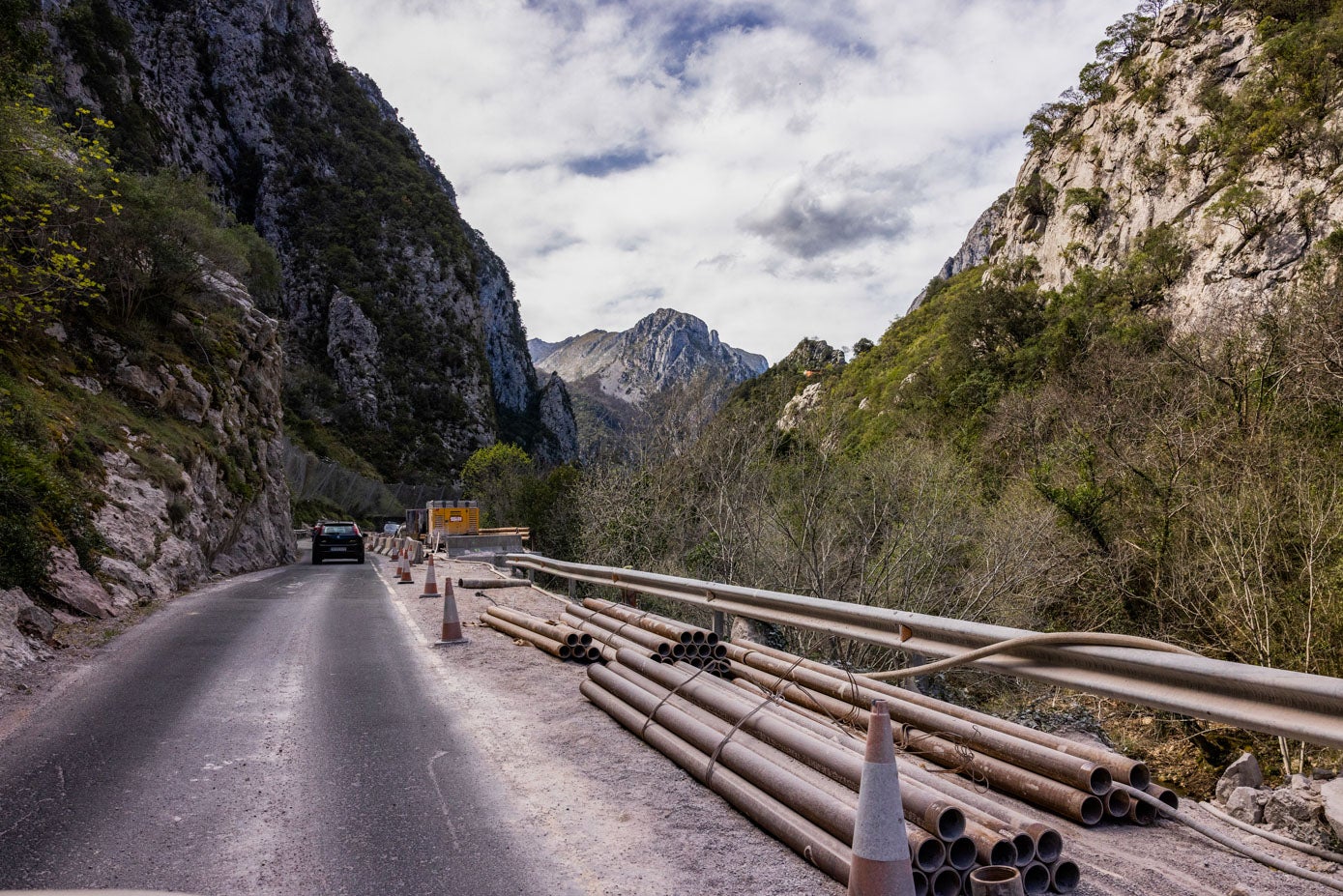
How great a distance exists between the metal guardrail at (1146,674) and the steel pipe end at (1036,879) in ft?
2.49

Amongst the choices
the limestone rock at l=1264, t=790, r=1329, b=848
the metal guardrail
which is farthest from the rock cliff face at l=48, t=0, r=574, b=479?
the limestone rock at l=1264, t=790, r=1329, b=848

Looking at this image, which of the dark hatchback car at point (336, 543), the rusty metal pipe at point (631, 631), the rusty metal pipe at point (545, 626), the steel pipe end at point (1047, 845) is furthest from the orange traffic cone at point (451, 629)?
the dark hatchback car at point (336, 543)

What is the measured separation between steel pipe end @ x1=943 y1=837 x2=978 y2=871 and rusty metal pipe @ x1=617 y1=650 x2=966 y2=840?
0.03 meters

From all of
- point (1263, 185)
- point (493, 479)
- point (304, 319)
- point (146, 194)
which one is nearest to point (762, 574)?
point (146, 194)

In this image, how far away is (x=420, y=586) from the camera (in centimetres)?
1772

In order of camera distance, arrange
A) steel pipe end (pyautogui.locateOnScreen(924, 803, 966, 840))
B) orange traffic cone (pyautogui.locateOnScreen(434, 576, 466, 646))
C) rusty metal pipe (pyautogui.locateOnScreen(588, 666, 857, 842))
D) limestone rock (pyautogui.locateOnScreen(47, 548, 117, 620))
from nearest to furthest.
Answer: steel pipe end (pyautogui.locateOnScreen(924, 803, 966, 840)) < rusty metal pipe (pyautogui.locateOnScreen(588, 666, 857, 842)) < orange traffic cone (pyautogui.locateOnScreen(434, 576, 466, 646)) < limestone rock (pyautogui.locateOnScreen(47, 548, 117, 620))

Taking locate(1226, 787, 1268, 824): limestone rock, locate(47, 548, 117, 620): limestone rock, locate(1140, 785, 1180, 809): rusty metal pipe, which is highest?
locate(47, 548, 117, 620): limestone rock

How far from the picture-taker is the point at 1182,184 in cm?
3816

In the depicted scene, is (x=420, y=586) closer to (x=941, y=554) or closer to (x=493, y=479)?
(x=941, y=554)

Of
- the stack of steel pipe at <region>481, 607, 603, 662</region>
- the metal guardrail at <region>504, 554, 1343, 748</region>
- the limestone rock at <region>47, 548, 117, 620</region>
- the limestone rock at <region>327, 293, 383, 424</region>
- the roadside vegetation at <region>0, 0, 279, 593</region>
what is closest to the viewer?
the metal guardrail at <region>504, 554, 1343, 748</region>

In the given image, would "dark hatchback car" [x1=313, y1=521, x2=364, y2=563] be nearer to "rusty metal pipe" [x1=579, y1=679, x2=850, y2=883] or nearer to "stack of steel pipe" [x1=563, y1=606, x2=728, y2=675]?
"stack of steel pipe" [x1=563, y1=606, x2=728, y2=675]

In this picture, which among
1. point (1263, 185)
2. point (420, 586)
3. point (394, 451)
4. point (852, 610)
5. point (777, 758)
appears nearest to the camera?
point (777, 758)

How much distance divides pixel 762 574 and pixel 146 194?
2151cm

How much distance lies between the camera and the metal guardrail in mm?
2430
